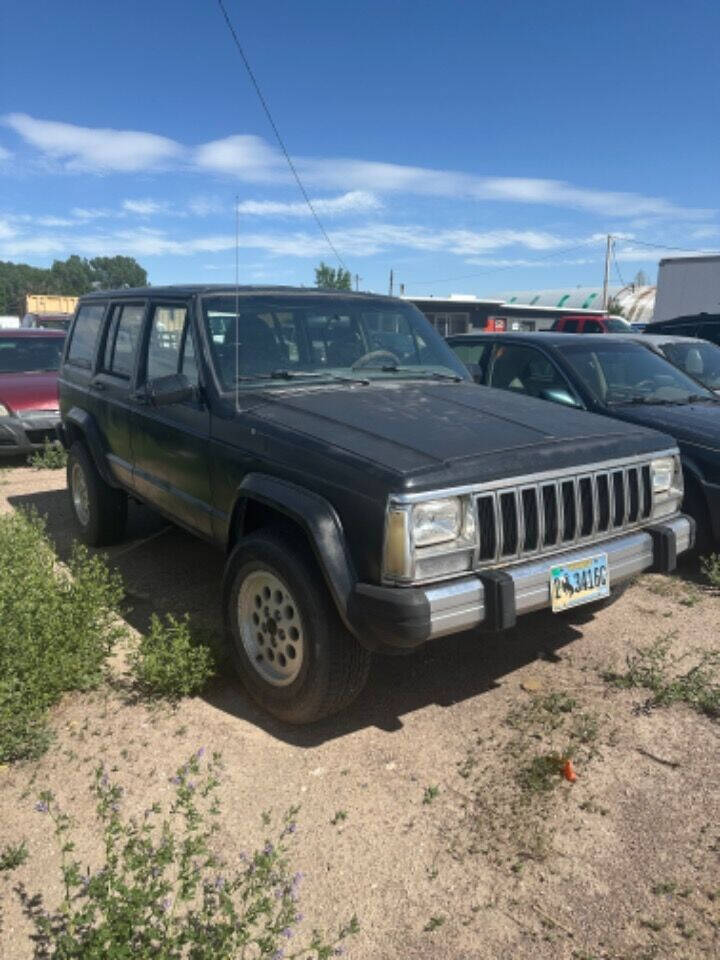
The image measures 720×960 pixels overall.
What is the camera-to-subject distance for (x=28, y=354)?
34.4 ft

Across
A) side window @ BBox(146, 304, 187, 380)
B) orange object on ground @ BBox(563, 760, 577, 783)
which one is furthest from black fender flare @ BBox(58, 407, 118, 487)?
orange object on ground @ BBox(563, 760, 577, 783)

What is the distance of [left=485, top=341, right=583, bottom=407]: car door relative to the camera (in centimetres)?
598

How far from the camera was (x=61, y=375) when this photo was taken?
21.4ft

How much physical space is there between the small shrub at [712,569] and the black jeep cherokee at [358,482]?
3.96 ft

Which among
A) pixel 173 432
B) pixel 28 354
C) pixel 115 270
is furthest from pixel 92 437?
pixel 115 270

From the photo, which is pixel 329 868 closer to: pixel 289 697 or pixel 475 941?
pixel 475 941

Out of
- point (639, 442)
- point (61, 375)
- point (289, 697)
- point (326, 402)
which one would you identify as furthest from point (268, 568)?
point (61, 375)

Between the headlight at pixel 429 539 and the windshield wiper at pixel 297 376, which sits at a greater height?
the windshield wiper at pixel 297 376

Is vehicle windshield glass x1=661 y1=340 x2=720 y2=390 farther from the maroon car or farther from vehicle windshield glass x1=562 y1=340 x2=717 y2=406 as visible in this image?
the maroon car

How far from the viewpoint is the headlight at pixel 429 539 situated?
281 centimetres

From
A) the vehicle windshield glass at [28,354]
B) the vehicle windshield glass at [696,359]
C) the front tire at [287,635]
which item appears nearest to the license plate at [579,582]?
the front tire at [287,635]

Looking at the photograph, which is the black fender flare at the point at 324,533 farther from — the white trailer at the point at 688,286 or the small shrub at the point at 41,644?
the white trailer at the point at 688,286

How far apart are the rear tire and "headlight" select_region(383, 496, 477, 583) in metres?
3.54

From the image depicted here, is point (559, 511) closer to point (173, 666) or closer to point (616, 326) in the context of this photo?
point (173, 666)
